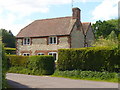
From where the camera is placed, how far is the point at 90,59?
1948 centimetres

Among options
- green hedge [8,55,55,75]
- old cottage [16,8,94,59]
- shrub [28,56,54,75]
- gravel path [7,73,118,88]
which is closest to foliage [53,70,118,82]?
shrub [28,56,54,75]

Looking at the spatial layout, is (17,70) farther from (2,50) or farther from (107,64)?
(2,50)

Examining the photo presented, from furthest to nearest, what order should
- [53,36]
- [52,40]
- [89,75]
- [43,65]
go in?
[52,40] → [53,36] → [43,65] → [89,75]

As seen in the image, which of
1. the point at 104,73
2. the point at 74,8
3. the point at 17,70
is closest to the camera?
the point at 104,73

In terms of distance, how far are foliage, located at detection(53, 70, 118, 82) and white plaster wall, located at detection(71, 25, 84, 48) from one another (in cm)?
1310

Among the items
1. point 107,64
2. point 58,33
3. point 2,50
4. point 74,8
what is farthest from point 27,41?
point 2,50

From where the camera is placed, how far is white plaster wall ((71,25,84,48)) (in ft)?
111

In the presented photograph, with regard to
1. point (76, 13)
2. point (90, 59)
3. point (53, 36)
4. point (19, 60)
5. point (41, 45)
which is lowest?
point (19, 60)

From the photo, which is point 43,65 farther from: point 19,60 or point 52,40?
point 52,40

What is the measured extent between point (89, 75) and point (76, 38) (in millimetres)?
16268

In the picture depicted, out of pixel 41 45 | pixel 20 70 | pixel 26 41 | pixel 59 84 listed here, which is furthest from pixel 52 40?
pixel 59 84

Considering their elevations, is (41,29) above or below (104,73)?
above

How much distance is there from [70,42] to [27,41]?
9.30 m

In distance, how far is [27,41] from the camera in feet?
122
